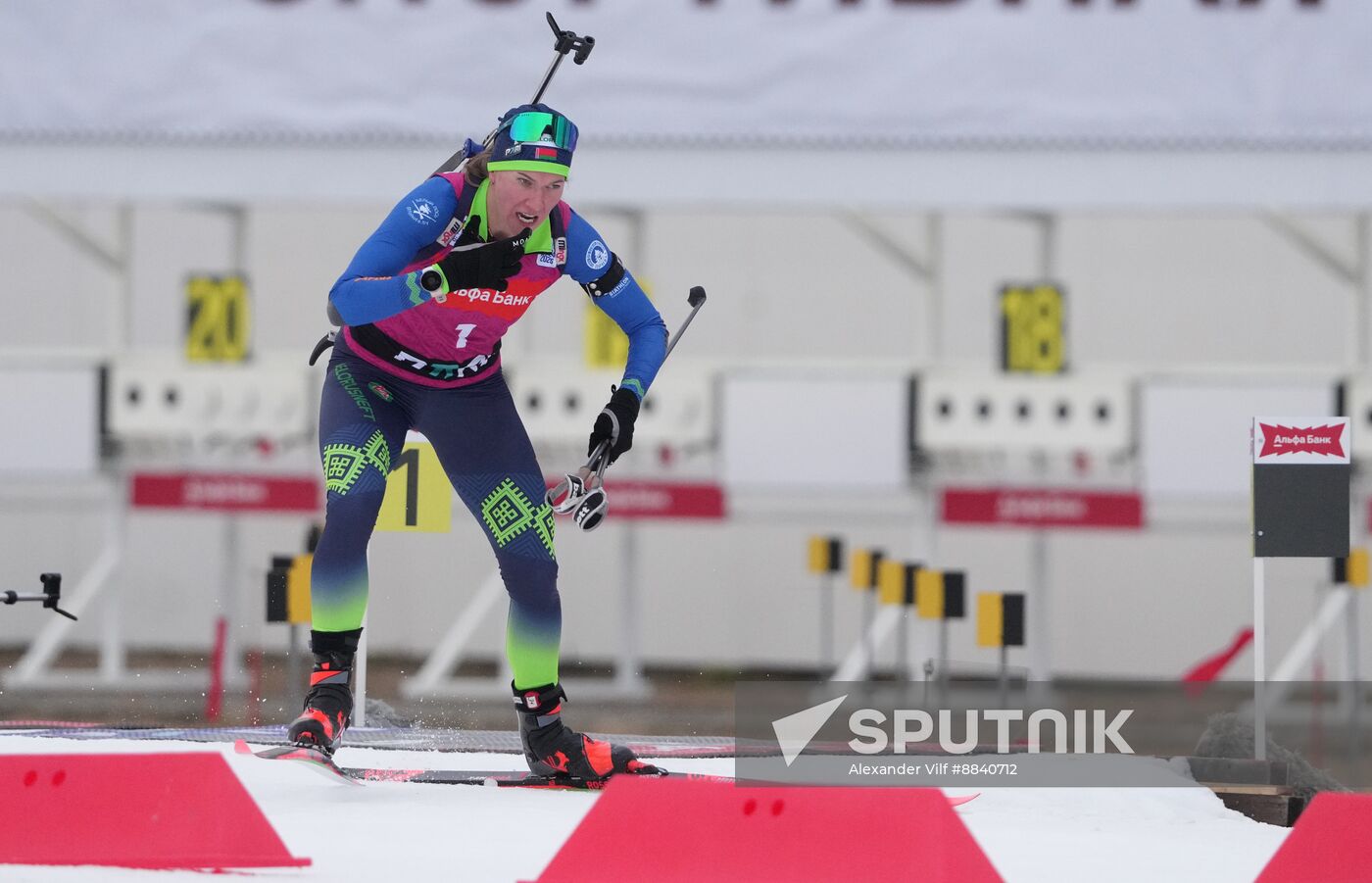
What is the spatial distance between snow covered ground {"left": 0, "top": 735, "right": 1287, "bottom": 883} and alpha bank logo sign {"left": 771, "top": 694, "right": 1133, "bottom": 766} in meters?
0.20

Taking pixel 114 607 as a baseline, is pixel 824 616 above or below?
below

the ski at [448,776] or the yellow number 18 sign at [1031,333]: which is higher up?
the yellow number 18 sign at [1031,333]

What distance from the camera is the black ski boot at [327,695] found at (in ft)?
16.6

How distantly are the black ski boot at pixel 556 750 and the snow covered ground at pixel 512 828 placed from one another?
9 cm

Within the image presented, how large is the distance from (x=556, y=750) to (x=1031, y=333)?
6.98 metres

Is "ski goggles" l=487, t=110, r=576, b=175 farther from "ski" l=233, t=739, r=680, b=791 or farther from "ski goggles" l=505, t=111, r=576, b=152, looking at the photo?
"ski" l=233, t=739, r=680, b=791

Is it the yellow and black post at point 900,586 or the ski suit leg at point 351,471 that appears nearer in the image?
the ski suit leg at point 351,471

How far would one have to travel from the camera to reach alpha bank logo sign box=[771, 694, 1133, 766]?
4906 millimetres

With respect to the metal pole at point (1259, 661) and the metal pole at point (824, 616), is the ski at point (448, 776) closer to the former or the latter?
the metal pole at point (1259, 661)

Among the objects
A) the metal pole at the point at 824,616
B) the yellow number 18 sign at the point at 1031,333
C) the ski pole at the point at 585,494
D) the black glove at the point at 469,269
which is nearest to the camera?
the black glove at the point at 469,269

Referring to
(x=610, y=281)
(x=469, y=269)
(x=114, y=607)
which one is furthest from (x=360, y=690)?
(x=114, y=607)

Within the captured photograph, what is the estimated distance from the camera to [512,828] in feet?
15.4

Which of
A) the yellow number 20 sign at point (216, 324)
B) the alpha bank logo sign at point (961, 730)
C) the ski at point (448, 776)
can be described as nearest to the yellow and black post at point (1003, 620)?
the alpha bank logo sign at point (961, 730)

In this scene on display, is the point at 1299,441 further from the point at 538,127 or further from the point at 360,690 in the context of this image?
the point at 360,690
